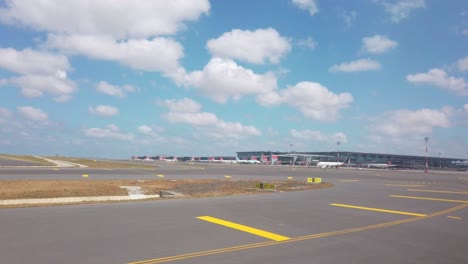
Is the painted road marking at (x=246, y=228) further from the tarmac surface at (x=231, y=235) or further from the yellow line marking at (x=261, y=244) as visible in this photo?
the yellow line marking at (x=261, y=244)

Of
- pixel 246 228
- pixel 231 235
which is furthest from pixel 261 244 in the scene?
pixel 246 228

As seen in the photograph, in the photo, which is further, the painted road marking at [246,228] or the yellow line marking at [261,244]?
the painted road marking at [246,228]

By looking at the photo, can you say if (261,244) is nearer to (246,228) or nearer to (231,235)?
(231,235)

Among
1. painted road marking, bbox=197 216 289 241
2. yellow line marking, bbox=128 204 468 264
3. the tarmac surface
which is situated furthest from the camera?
painted road marking, bbox=197 216 289 241

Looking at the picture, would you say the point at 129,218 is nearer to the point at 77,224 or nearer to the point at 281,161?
the point at 77,224

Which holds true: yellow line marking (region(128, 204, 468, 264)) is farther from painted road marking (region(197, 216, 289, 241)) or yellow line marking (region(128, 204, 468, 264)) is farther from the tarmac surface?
painted road marking (region(197, 216, 289, 241))

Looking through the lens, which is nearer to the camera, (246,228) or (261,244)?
(261,244)

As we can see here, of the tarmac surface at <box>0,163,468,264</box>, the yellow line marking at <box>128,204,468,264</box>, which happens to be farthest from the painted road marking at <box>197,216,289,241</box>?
the yellow line marking at <box>128,204,468,264</box>

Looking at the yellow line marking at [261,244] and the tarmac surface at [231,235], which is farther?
the tarmac surface at [231,235]

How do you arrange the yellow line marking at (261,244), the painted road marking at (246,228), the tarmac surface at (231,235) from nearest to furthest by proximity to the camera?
the yellow line marking at (261,244) < the tarmac surface at (231,235) < the painted road marking at (246,228)

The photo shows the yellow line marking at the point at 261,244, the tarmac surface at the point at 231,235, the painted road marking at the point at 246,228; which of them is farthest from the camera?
the painted road marking at the point at 246,228

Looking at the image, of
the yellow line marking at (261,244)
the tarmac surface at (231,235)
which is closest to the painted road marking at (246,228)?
the tarmac surface at (231,235)

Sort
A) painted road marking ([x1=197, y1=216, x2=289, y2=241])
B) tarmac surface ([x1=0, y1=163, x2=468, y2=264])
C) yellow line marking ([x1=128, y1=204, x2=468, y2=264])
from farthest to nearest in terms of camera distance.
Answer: painted road marking ([x1=197, y1=216, x2=289, y2=241]) < tarmac surface ([x1=0, y1=163, x2=468, y2=264]) < yellow line marking ([x1=128, y1=204, x2=468, y2=264])

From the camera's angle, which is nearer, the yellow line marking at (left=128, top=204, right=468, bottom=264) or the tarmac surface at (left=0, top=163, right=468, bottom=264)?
the yellow line marking at (left=128, top=204, right=468, bottom=264)
